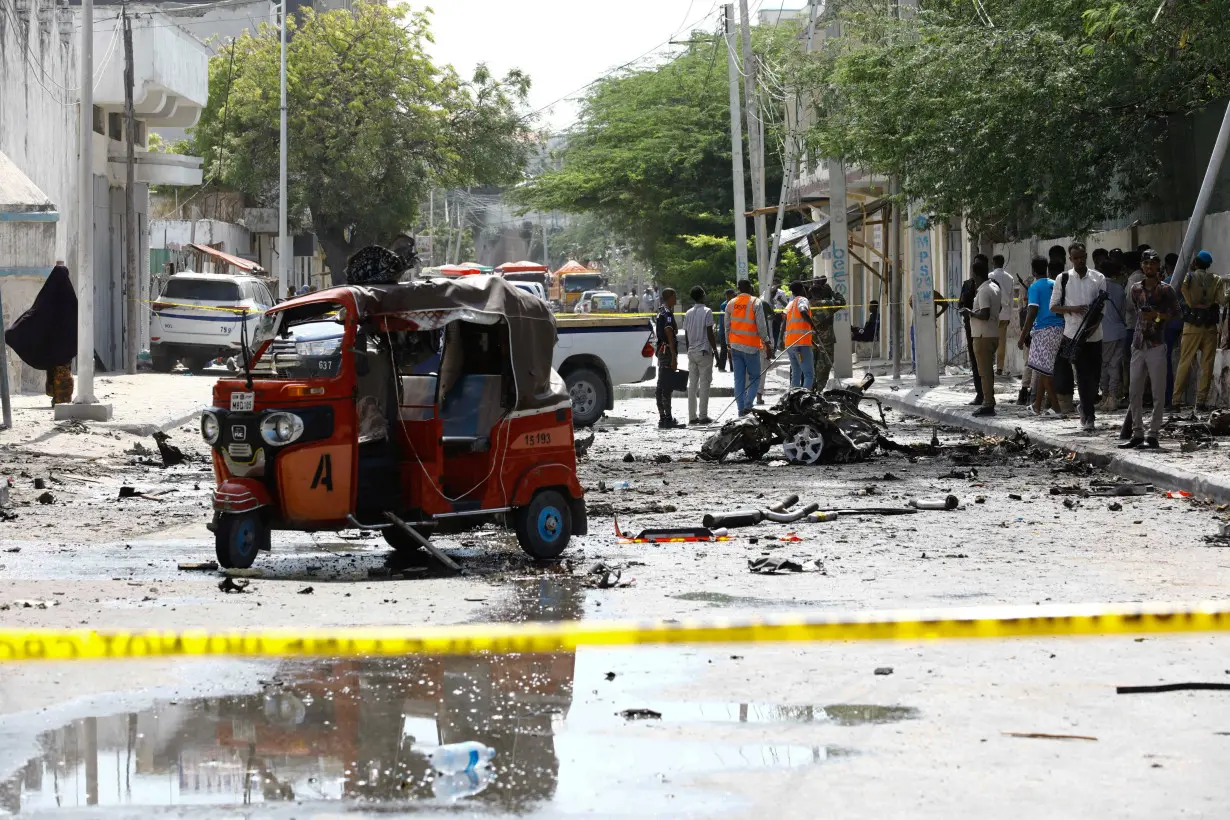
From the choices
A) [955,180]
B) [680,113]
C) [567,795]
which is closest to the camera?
[567,795]

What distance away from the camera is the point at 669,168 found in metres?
54.5

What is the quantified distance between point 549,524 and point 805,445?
6208 mm

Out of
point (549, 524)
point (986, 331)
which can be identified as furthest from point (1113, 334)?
point (549, 524)

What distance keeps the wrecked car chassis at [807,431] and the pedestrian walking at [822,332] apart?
699 centimetres

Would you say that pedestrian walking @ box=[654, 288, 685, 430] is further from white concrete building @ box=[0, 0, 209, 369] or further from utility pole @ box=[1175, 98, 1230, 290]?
white concrete building @ box=[0, 0, 209, 369]

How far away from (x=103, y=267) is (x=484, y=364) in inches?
1019

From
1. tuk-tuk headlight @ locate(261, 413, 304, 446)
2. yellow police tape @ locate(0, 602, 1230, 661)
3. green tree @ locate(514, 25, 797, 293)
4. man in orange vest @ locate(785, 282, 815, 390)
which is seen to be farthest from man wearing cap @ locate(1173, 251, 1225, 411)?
green tree @ locate(514, 25, 797, 293)

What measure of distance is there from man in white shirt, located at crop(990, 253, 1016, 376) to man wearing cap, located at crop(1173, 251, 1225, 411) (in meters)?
2.77

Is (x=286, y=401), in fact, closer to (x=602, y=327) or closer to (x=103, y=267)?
(x=602, y=327)

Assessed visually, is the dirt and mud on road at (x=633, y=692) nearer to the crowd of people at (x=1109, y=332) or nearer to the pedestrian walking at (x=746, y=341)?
the crowd of people at (x=1109, y=332)

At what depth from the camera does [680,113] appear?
183 ft

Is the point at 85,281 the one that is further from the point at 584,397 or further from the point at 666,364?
the point at 666,364

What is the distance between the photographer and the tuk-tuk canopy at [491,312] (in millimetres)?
9078

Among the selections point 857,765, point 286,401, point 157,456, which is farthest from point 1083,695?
point 157,456
